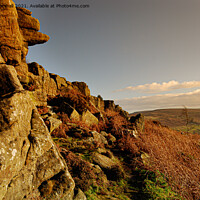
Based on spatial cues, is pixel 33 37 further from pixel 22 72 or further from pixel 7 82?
pixel 7 82

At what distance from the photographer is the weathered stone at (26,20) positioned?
39.7 ft

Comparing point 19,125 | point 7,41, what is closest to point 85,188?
point 19,125

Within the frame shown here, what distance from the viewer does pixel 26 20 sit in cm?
1245

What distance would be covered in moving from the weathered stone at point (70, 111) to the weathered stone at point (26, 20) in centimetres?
856

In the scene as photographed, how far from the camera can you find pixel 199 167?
6.39 meters

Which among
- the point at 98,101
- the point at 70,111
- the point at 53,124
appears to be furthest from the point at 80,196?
the point at 98,101

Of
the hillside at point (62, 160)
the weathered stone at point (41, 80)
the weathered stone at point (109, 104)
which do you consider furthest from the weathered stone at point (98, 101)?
the hillside at point (62, 160)

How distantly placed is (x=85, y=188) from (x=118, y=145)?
17.8 ft

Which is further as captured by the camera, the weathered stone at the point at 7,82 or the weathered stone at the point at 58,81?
the weathered stone at the point at 58,81

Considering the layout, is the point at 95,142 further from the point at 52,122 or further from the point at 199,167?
the point at 199,167

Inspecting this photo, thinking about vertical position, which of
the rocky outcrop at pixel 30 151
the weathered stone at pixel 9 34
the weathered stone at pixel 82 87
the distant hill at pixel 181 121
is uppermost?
the weathered stone at pixel 9 34

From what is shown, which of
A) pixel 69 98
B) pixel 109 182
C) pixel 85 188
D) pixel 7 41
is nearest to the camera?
pixel 85 188

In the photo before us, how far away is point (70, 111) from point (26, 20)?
32.9 ft

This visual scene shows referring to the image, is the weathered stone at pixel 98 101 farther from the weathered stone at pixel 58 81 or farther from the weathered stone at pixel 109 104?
the weathered stone at pixel 58 81
